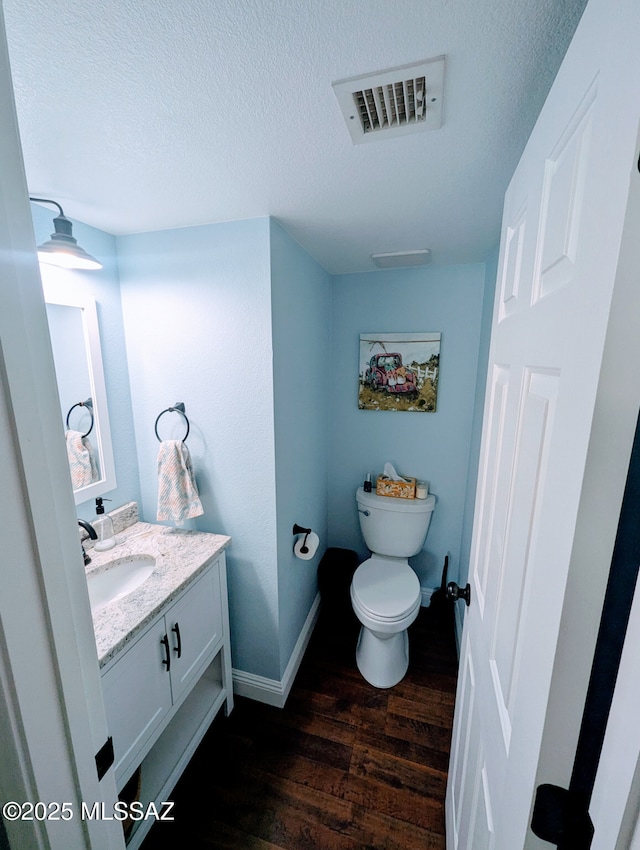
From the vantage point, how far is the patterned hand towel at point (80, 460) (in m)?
1.35

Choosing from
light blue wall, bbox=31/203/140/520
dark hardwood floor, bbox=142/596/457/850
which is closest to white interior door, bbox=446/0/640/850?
dark hardwood floor, bbox=142/596/457/850

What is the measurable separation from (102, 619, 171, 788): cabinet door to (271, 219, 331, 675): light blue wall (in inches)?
21.6

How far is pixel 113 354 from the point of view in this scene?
1472 millimetres

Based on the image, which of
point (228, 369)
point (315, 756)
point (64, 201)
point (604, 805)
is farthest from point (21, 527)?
point (315, 756)

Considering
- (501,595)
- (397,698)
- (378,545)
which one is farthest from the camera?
(378,545)

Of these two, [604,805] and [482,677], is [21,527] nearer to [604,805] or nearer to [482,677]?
[604,805]

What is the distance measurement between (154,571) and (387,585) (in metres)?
1.19

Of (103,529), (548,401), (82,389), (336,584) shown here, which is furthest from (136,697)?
(548,401)

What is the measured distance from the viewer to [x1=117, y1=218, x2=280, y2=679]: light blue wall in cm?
130

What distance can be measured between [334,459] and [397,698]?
134 centimetres

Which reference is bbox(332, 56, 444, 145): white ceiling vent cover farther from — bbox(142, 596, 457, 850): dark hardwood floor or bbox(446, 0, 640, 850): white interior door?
bbox(142, 596, 457, 850): dark hardwood floor

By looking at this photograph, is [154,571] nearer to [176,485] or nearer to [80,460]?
[176,485]

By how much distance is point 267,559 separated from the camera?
147cm

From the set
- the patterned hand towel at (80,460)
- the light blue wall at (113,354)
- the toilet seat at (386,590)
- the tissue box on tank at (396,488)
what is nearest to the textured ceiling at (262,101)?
the light blue wall at (113,354)
